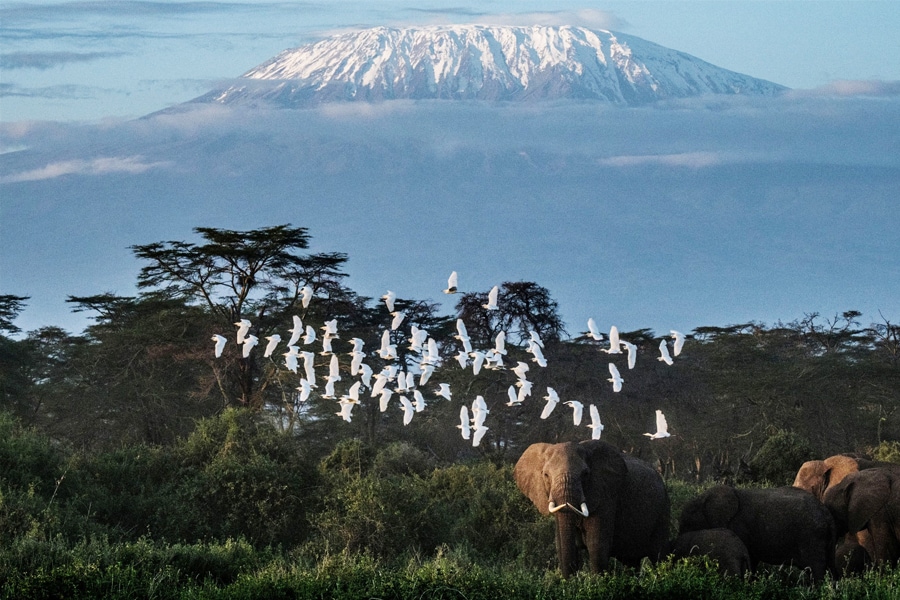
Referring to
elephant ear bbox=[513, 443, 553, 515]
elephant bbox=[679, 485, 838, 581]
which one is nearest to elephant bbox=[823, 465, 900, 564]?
elephant bbox=[679, 485, 838, 581]

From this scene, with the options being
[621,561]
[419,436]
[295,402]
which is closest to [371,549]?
[621,561]

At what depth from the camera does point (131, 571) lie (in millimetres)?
14820

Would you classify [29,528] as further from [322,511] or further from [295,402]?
[295,402]

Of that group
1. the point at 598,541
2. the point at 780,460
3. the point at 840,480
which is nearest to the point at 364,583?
the point at 598,541

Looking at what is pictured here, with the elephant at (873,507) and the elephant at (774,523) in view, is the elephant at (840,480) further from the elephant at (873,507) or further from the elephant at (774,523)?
the elephant at (774,523)

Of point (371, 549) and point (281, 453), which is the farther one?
point (281, 453)

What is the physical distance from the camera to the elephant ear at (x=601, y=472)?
653 inches

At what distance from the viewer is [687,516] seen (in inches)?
682

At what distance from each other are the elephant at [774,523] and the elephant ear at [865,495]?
35.8 inches

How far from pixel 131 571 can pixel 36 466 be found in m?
7.72

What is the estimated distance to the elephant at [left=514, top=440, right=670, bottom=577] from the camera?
53.7 feet

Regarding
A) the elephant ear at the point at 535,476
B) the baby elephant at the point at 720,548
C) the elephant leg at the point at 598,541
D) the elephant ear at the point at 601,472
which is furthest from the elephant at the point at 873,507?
the elephant ear at the point at 535,476

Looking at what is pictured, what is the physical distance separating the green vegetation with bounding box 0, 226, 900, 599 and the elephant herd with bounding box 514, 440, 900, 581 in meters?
0.47

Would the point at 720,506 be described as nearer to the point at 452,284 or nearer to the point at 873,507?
the point at 873,507
